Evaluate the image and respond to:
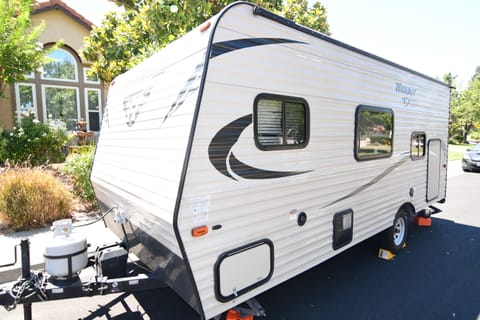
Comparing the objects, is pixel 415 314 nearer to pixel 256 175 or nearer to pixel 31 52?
pixel 256 175

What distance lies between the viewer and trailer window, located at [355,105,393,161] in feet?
12.3

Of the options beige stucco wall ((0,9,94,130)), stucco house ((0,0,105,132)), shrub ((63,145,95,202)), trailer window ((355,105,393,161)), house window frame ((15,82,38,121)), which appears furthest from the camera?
stucco house ((0,0,105,132))

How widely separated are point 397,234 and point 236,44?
4192mm

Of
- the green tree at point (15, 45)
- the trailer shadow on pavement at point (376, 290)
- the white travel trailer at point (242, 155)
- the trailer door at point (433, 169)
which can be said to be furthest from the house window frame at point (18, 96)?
the trailer door at point (433, 169)

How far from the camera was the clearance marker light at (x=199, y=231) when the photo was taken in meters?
2.19

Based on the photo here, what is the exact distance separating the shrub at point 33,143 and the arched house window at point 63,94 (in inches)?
166

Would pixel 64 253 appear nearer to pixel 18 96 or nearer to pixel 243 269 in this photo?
pixel 243 269

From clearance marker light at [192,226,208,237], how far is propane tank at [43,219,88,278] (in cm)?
116

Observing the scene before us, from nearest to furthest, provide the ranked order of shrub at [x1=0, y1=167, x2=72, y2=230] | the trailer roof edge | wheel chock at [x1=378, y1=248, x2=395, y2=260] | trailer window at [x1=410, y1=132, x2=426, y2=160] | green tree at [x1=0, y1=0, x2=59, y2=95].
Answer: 1. the trailer roof edge
2. wheel chock at [x1=378, y1=248, x2=395, y2=260]
3. trailer window at [x1=410, y1=132, x2=426, y2=160]
4. shrub at [x1=0, y1=167, x2=72, y2=230]
5. green tree at [x1=0, y1=0, x2=59, y2=95]

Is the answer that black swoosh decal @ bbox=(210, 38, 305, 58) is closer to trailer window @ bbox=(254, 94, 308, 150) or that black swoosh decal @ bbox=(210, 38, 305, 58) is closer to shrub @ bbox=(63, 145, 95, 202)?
trailer window @ bbox=(254, 94, 308, 150)

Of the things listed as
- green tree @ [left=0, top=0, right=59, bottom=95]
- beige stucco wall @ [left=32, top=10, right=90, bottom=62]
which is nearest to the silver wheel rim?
green tree @ [left=0, top=0, right=59, bottom=95]

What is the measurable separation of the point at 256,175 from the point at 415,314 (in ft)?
8.09

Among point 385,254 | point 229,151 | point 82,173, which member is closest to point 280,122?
point 229,151

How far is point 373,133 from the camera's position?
4008 mm
